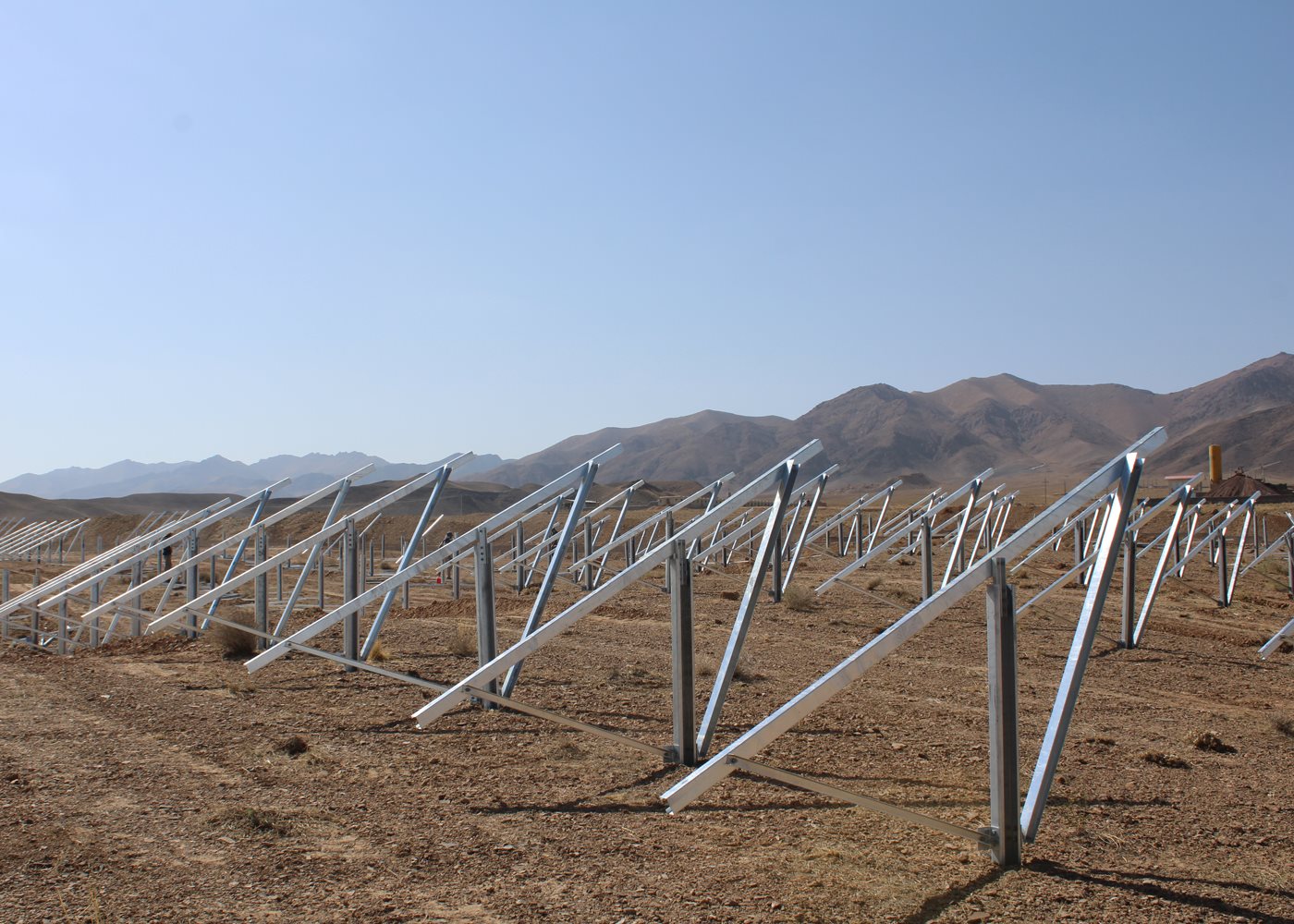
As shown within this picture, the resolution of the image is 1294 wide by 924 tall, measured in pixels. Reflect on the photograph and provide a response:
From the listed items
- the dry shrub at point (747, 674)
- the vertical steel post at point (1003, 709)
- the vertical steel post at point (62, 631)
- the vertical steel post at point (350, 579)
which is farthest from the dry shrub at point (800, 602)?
the vertical steel post at point (1003, 709)

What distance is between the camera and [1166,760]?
24.6 feet

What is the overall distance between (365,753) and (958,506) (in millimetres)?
70945

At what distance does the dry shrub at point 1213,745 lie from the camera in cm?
793

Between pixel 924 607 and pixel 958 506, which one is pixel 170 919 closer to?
pixel 924 607

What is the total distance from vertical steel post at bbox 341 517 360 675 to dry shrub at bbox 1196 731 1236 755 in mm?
8210

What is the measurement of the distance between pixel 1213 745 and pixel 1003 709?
4012mm

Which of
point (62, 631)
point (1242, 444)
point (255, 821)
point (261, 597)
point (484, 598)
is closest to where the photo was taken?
point (255, 821)

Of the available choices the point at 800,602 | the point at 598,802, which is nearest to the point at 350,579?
the point at 598,802

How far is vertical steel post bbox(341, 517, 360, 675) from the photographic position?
11.8 metres

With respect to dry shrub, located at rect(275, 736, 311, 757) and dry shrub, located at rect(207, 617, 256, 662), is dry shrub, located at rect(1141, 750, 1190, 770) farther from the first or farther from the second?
dry shrub, located at rect(207, 617, 256, 662)

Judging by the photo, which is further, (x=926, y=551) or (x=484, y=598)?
(x=926, y=551)

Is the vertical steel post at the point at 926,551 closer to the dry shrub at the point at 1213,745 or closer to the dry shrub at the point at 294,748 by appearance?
the dry shrub at the point at 1213,745

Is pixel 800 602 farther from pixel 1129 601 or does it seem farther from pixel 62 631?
pixel 62 631

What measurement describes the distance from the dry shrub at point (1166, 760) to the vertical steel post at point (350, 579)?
7.91 metres
